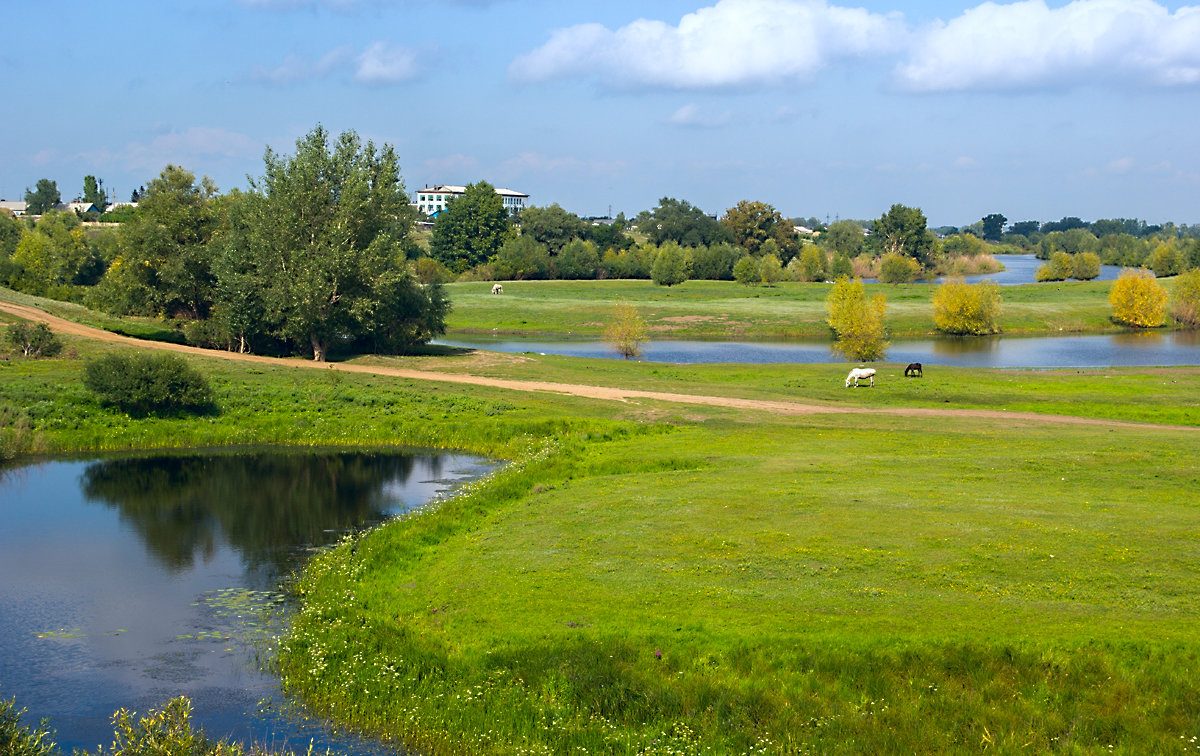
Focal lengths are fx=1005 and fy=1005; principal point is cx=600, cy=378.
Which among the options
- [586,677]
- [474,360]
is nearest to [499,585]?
[586,677]

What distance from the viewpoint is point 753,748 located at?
14578mm

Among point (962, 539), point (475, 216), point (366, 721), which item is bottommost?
point (366, 721)

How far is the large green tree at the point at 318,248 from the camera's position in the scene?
59.8 metres

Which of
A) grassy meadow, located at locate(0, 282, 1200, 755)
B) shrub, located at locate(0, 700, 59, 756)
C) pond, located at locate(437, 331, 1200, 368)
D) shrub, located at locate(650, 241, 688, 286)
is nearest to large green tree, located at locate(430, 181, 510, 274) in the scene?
shrub, located at locate(650, 241, 688, 286)

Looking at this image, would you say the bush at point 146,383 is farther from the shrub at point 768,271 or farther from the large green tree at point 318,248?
the shrub at point 768,271

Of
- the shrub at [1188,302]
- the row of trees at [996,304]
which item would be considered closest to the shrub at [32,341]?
the row of trees at [996,304]

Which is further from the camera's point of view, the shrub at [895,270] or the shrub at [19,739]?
the shrub at [895,270]

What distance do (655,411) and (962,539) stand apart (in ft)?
81.4

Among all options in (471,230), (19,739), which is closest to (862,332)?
(19,739)

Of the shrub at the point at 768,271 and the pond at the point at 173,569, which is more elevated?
the shrub at the point at 768,271

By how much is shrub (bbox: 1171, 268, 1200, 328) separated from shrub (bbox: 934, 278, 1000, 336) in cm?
2314

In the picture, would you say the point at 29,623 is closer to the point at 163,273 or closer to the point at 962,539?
the point at 962,539

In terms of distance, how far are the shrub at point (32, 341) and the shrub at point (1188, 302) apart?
117738 millimetres

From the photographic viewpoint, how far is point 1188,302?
388ft
